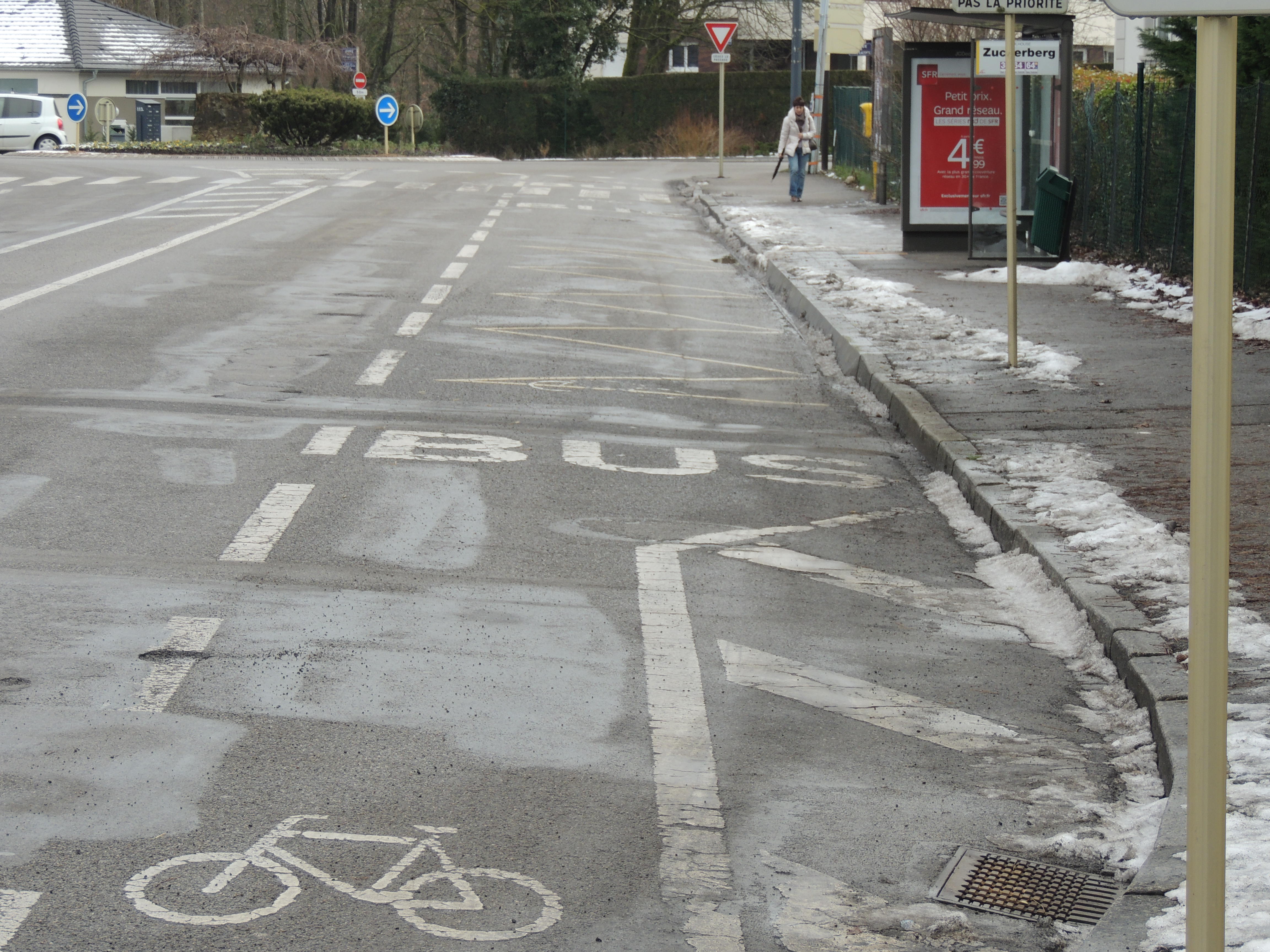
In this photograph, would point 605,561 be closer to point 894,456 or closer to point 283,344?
point 894,456

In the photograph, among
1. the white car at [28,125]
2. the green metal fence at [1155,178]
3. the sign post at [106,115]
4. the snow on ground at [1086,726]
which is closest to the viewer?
the snow on ground at [1086,726]

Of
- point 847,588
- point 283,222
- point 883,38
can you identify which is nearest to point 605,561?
point 847,588

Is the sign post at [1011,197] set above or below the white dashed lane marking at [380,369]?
above

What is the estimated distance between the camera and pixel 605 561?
6914mm

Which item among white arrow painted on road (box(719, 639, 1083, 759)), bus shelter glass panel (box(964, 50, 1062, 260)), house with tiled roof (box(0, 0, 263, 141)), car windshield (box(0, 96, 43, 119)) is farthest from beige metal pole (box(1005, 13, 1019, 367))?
house with tiled roof (box(0, 0, 263, 141))

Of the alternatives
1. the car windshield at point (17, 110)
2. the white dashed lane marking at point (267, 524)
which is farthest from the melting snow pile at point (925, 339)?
the car windshield at point (17, 110)

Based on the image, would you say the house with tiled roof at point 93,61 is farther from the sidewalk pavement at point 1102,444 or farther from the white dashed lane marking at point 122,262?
the sidewalk pavement at point 1102,444

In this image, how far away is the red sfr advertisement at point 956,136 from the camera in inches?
727

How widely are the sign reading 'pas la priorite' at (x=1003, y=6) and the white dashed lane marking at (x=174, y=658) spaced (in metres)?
7.06

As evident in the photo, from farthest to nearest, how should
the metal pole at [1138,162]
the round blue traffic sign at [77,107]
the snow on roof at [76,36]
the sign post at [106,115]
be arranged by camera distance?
the snow on roof at [76,36] → the round blue traffic sign at [77,107] → the sign post at [106,115] → the metal pole at [1138,162]

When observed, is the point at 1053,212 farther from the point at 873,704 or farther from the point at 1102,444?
the point at 873,704

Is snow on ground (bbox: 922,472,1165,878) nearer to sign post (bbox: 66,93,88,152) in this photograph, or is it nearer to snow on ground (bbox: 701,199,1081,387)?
snow on ground (bbox: 701,199,1081,387)

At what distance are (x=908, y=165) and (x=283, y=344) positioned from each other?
904 cm

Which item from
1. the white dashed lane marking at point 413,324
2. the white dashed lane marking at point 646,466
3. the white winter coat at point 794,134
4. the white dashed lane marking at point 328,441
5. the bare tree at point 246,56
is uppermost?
the bare tree at point 246,56
